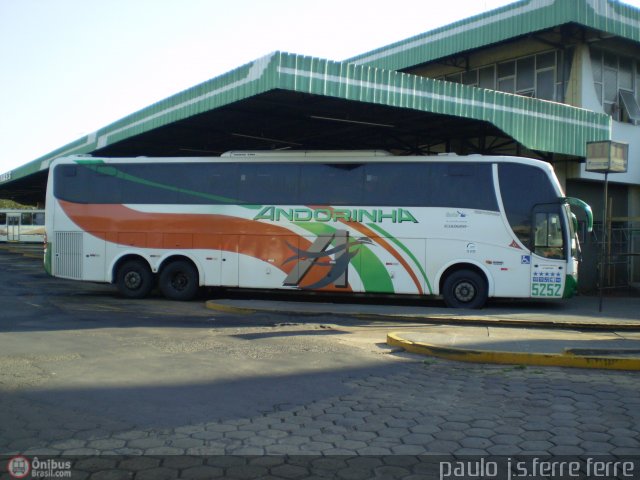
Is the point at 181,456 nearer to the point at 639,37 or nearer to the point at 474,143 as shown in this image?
the point at 474,143

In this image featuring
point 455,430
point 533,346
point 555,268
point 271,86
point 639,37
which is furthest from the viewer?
point 639,37

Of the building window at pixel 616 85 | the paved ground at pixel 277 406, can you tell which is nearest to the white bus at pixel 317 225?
the paved ground at pixel 277 406

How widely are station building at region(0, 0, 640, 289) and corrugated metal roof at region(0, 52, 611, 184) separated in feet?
0.11

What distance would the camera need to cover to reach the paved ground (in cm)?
467

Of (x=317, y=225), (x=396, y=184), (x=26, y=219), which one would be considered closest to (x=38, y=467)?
(x=317, y=225)

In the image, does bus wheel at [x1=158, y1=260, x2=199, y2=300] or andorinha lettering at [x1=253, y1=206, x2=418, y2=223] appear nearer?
andorinha lettering at [x1=253, y1=206, x2=418, y2=223]

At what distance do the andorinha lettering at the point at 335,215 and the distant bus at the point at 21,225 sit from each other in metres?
46.3

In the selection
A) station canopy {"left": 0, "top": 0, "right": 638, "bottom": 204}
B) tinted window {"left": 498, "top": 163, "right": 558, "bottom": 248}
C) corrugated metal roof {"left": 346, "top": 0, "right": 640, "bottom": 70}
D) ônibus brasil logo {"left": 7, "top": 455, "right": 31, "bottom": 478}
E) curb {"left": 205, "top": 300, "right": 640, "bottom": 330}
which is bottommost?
ônibus brasil logo {"left": 7, "top": 455, "right": 31, "bottom": 478}

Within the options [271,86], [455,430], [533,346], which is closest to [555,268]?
[533,346]

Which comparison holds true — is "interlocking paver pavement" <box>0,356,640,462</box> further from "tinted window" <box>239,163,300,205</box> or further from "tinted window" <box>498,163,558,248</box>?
"tinted window" <box>239,163,300,205</box>

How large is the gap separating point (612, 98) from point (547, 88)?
245 cm

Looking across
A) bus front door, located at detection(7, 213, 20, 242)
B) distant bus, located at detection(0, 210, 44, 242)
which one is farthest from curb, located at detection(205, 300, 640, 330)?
bus front door, located at detection(7, 213, 20, 242)

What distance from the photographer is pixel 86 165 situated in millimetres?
17359

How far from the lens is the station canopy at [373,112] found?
48.9 ft
